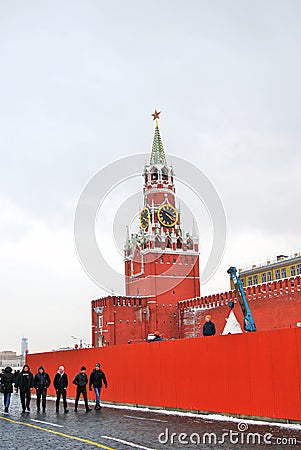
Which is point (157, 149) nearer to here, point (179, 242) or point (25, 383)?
point (179, 242)

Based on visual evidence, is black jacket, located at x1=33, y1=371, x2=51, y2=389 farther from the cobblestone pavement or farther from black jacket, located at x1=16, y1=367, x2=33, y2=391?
the cobblestone pavement


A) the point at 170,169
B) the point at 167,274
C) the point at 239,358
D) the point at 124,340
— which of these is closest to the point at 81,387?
the point at 239,358

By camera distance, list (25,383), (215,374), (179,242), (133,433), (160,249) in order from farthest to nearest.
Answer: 1. (179,242)
2. (160,249)
3. (25,383)
4. (215,374)
5. (133,433)

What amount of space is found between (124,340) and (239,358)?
37.9 meters

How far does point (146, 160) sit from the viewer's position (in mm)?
61094

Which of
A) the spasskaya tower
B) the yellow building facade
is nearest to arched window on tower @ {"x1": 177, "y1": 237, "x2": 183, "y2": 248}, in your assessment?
the spasskaya tower

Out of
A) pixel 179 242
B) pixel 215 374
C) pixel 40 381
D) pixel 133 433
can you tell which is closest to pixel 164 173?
pixel 179 242

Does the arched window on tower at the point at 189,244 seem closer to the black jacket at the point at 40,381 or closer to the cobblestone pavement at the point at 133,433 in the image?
the black jacket at the point at 40,381


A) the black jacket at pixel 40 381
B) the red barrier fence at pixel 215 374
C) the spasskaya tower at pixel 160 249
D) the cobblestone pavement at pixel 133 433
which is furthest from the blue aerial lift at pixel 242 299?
the spasskaya tower at pixel 160 249

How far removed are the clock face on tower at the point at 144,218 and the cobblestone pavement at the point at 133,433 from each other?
4206 cm

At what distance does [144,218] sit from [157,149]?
26.9ft

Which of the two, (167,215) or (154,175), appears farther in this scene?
(154,175)

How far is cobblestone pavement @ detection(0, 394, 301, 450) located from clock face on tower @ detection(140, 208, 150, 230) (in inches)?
1656

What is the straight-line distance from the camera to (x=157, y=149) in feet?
202
